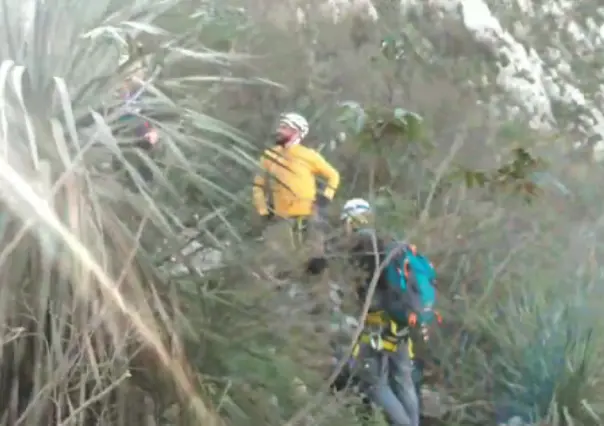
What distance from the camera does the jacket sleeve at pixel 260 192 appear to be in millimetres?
2078

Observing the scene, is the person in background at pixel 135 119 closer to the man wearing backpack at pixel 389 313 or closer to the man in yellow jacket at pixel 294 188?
the man in yellow jacket at pixel 294 188

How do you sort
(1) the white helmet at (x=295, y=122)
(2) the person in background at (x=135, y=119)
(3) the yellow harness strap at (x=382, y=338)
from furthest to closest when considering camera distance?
(3) the yellow harness strap at (x=382, y=338) → (1) the white helmet at (x=295, y=122) → (2) the person in background at (x=135, y=119)

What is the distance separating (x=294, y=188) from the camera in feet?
8.31

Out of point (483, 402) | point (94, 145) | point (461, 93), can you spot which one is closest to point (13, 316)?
point (94, 145)

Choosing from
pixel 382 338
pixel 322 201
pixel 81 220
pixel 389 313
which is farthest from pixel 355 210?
pixel 81 220

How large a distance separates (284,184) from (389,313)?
1177 millimetres

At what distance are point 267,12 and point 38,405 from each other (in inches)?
88.9

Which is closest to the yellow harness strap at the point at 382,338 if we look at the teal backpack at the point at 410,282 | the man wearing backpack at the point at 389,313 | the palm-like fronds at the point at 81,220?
the man wearing backpack at the point at 389,313

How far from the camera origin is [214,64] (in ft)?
7.32

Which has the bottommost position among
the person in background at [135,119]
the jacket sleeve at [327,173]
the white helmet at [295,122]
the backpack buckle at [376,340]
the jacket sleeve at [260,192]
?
the backpack buckle at [376,340]

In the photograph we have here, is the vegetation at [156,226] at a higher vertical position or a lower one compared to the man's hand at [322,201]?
higher

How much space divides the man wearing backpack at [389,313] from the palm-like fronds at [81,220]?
863mm

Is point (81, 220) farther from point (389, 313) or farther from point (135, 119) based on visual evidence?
point (389, 313)

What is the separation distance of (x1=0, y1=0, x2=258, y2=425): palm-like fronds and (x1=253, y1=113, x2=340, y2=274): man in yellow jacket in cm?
19
